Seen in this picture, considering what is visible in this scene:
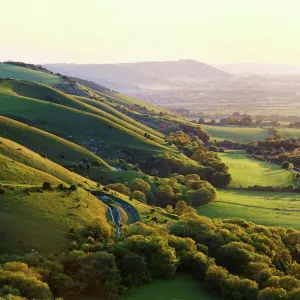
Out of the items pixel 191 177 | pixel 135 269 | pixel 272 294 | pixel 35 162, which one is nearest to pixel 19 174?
pixel 35 162

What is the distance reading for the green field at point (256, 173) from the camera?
150875 millimetres

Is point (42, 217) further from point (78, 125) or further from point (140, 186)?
point (78, 125)

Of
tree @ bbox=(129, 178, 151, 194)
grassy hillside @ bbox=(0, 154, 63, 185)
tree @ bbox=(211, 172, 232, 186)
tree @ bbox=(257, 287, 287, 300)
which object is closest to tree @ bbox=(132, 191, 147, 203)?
tree @ bbox=(129, 178, 151, 194)

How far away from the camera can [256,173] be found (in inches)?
6535

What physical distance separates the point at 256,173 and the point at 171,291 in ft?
399

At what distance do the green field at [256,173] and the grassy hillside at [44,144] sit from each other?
56830mm

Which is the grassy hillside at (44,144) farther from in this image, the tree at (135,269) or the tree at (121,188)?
the tree at (135,269)

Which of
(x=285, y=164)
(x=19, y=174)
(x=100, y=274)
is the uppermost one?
(x=19, y=174)

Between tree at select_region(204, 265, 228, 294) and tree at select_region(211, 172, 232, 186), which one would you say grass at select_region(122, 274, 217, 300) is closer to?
tree at select_region(204, 265, 228, 294)

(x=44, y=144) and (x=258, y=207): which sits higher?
(x=44, y=144)

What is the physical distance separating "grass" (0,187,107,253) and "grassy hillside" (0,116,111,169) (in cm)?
4526

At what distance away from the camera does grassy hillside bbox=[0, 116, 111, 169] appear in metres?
117

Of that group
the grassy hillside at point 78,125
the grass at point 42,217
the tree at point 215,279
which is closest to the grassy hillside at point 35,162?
the grass at point 42,217

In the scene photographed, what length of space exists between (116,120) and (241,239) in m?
124
